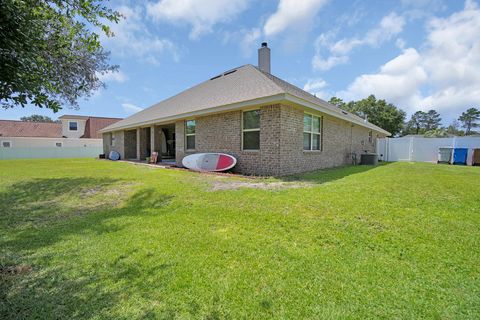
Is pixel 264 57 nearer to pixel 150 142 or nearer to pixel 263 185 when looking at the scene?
pixel 263 185

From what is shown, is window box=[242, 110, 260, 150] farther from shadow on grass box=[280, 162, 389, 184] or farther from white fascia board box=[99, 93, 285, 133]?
shadow on grass box=[280, 162, 389, 184]

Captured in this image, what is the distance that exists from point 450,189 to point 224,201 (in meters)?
6.09

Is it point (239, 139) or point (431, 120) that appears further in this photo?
point (431, 120)

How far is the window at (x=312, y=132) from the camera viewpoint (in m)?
9.96

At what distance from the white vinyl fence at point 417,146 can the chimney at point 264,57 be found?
14.1 metres

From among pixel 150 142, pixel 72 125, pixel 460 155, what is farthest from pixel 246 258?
pixel 72 125

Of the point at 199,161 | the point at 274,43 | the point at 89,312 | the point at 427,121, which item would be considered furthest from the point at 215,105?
the point at 427,121

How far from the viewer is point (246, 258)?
2.73 m

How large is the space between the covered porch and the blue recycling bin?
21076 mm

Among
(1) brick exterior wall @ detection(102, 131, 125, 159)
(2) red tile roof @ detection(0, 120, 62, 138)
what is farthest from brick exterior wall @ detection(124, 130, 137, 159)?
(2) red tile roof @ detection(0, 120, 62, 138)

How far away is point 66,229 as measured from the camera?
150 inches

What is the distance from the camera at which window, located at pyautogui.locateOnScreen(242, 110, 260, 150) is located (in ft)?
29.8

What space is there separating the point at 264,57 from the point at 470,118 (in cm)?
8352

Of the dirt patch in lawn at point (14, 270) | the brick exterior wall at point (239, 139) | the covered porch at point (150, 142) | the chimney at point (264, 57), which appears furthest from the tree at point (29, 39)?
the covered porch at point (150, 142)
